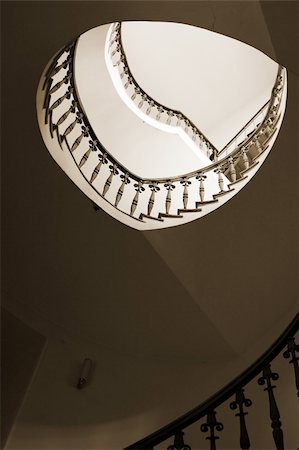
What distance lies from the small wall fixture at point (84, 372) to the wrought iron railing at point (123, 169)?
1860mm

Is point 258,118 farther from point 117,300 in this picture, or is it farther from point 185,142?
point 117,300

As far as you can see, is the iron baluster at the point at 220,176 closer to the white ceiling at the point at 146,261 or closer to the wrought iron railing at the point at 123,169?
the wrought iron railing at the point at 123,169

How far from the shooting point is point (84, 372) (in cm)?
538

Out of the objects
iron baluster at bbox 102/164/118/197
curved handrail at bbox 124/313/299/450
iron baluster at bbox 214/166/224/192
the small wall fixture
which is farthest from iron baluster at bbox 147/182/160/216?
curved handrail at bbox 124/313/299/450

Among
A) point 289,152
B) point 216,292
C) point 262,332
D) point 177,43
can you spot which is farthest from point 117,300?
point 177,43

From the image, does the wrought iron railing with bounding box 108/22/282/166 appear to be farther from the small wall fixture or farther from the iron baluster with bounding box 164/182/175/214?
→ the small wall fixture

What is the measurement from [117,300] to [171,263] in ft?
2.86

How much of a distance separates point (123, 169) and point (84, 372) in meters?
2.38

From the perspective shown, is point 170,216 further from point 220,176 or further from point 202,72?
point 202,72

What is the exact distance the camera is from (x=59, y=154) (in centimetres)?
471

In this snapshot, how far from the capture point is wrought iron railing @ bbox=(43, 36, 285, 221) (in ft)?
14.9

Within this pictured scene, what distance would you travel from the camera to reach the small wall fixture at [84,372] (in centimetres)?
529

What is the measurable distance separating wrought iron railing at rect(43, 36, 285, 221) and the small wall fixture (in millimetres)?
1860

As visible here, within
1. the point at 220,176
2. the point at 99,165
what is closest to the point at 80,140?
Result: the point at 99,165
